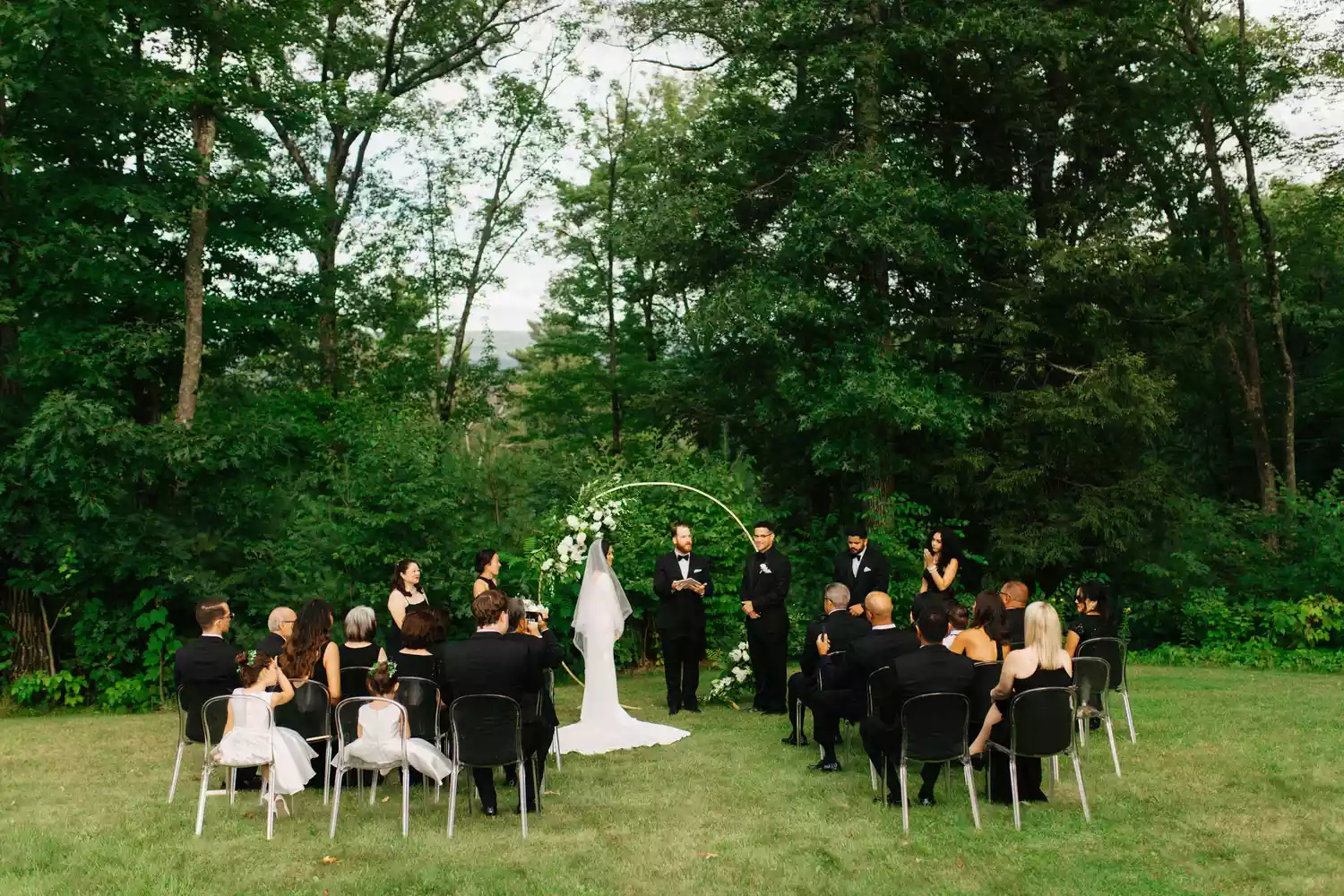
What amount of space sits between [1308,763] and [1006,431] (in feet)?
32.1

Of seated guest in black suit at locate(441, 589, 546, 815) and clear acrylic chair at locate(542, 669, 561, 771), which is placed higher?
seated guest in black suit at locate(441, 589, 546, 815)

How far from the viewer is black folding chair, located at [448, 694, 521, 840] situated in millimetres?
6602

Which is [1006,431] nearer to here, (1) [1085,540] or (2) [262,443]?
(1) [1085,540]

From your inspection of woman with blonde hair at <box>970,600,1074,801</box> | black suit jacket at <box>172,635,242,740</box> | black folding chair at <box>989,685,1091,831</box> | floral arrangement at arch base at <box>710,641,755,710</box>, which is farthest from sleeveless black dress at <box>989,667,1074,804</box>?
black suit jacket at <box>172,635,242,740</box>

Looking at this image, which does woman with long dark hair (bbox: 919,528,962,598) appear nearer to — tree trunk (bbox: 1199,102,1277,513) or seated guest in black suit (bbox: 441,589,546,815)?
seated guest in black suit (bbox: 441,589,546,815)

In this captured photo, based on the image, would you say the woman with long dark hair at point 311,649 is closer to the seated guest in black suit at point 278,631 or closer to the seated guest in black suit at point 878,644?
the seated guest in black suit at point 278,631

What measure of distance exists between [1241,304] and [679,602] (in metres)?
16.6

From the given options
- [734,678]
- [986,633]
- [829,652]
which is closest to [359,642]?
[829,652]

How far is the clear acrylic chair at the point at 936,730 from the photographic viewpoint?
666 centimetres

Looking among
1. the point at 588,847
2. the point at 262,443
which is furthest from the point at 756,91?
the point at 588,847

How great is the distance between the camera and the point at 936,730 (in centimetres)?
671

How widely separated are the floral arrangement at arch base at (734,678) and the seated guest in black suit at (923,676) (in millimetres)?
4219

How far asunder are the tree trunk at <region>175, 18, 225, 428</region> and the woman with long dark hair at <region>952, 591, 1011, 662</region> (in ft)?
33.0

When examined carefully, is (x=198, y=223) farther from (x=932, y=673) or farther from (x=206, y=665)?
(x=932, y=673)
